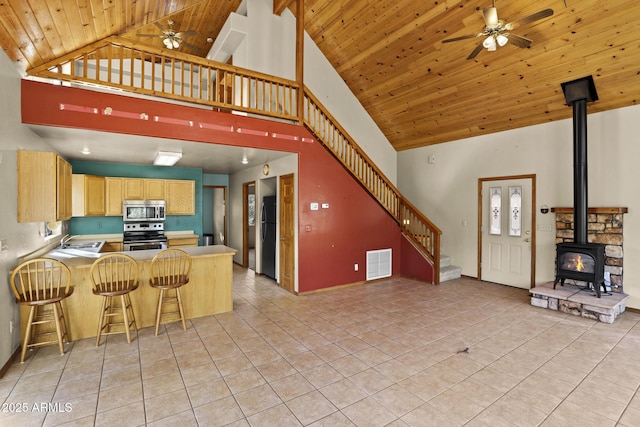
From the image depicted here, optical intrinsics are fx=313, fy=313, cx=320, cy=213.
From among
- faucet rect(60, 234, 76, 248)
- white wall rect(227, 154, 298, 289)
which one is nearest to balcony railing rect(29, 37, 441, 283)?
white wall rect(227, 154, 298, 289)

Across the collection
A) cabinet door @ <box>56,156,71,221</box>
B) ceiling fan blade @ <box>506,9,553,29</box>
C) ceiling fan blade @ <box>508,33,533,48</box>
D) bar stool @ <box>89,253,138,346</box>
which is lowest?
bar stool @ <box>89,253,138,346</box>

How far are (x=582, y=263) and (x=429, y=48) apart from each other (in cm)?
409

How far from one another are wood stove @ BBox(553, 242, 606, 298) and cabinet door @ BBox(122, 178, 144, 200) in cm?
758

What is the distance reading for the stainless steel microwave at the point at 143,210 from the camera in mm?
6297

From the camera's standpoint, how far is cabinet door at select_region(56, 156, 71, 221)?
3580 millimetres

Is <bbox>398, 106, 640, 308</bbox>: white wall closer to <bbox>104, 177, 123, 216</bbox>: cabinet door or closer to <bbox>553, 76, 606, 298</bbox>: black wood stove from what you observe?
<bbox>553, 76, 606, 298</bbox>: black wood stove

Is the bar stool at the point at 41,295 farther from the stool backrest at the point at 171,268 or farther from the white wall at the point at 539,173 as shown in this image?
the white wall at the point at 539,173

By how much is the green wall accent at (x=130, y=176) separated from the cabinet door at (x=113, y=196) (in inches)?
12.5

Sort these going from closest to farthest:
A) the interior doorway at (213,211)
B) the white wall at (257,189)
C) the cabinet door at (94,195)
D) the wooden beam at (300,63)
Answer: the wooden beam at (300,63) < the white wall at (257,189) < the cabinet door at (94,195) < the interior doorway at (213,211)

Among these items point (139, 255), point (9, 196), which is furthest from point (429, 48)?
point (9, 196)

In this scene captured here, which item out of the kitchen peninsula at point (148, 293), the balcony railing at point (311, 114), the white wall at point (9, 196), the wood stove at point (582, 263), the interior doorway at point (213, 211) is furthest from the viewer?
the interior doorway at point (213, 211)

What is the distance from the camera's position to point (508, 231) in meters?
5.96

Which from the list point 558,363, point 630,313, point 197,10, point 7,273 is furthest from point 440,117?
point 7,273

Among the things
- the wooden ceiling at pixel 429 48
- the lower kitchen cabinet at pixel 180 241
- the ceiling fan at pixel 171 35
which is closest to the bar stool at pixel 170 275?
the wooden ceiling at pixel 429 48
